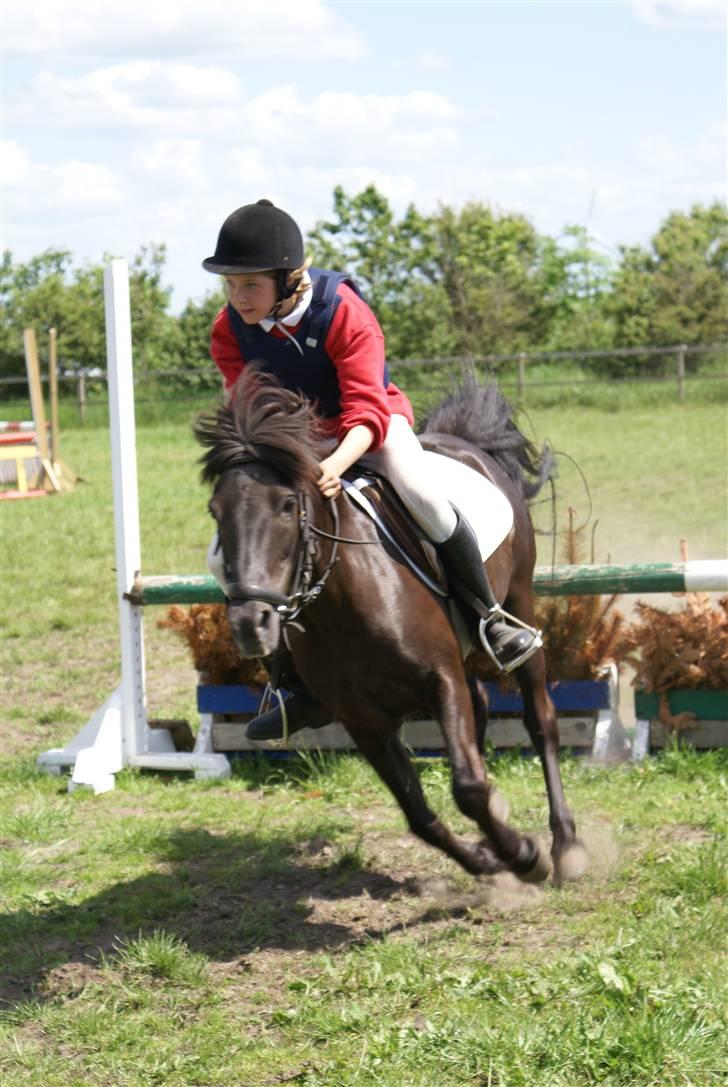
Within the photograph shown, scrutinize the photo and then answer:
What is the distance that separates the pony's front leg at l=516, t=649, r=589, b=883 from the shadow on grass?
57 centimetres

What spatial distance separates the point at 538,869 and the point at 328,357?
1.88 meters

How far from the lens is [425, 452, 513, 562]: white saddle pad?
476 centimetres

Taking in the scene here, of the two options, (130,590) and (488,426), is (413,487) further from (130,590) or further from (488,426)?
(130,590)

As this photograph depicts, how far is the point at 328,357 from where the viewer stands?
169 inches

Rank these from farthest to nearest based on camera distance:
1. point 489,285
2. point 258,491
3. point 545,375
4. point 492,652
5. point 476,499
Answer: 1. point 489,285
2. point 545,375
3. point 476,499
4. point 492,652
5. point 258,491

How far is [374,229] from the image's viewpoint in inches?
1308

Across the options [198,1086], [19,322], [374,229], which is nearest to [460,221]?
[374,229]

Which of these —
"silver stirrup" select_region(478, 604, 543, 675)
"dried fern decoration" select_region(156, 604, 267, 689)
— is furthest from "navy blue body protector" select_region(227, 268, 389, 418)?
"dried fern decoration" select_region(156, 604, 267, 689)

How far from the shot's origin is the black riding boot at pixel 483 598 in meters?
4.53

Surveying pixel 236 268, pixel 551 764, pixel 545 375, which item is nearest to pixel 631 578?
pixel 551 764

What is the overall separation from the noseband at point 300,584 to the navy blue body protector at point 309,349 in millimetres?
525

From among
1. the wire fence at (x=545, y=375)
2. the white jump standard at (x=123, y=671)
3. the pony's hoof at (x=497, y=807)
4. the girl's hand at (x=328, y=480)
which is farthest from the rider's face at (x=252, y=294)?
the wire fence at (x=545, y=375)

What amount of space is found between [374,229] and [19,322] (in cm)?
946

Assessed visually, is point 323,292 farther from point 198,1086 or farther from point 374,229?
point 374,229
